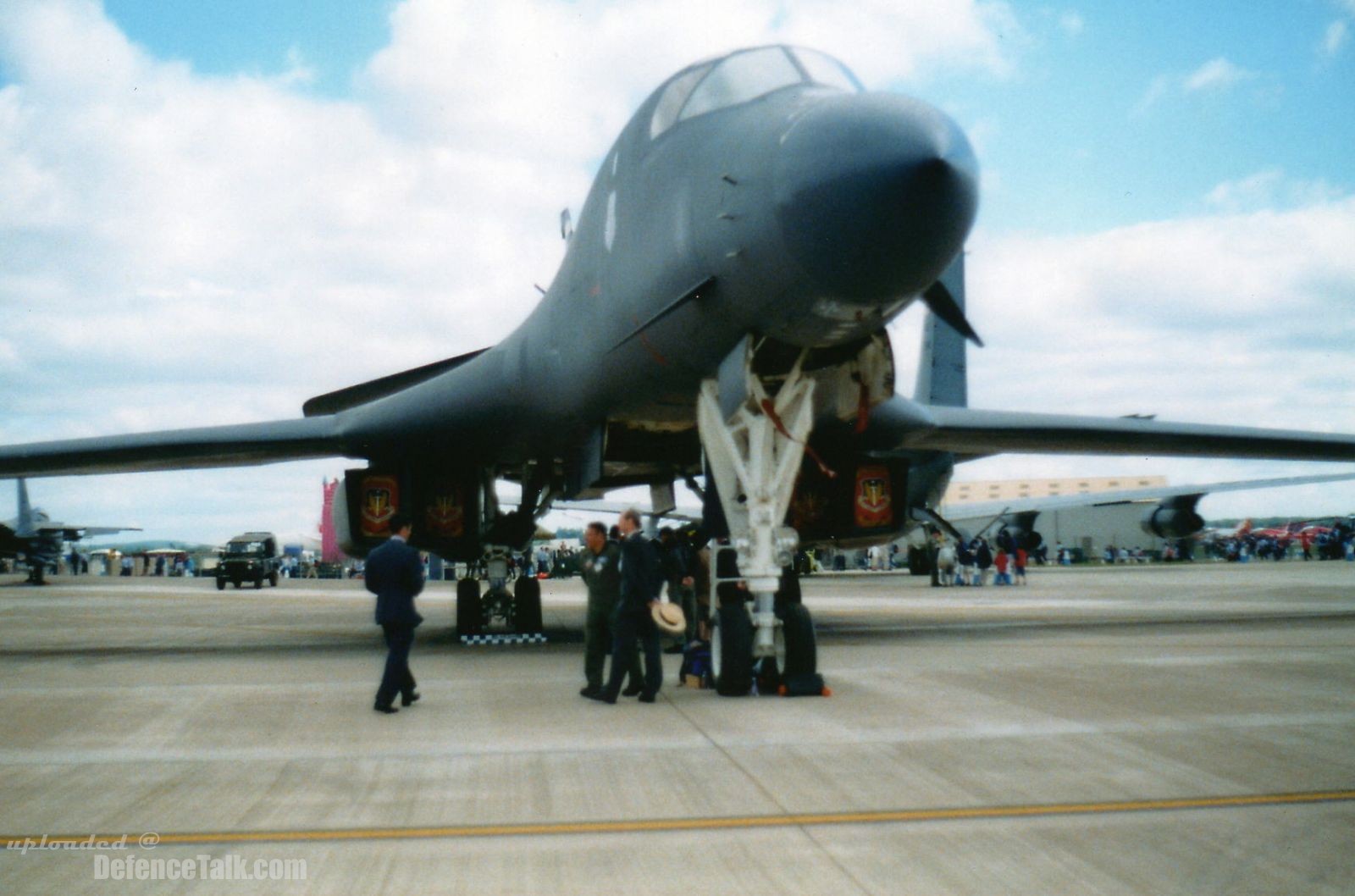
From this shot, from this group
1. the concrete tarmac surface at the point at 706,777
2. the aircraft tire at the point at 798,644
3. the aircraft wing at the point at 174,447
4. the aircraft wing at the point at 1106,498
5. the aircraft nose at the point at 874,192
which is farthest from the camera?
the aircraft wing at the point at 1106,498

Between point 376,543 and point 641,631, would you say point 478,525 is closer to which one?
point 376,543

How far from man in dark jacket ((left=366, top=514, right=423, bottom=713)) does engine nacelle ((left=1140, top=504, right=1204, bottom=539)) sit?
30.7 m

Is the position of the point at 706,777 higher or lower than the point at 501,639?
higher

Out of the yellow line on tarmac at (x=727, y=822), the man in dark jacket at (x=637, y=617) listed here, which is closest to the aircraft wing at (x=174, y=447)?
the man in dark jacket at (x=637, y=617)

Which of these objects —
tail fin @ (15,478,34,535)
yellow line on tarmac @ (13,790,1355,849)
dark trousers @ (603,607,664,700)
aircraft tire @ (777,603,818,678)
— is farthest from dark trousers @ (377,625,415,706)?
tail fin @ (15,478,34,535)

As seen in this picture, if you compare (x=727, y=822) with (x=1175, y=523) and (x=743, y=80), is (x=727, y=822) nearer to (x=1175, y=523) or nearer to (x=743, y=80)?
(x=743, y=80)

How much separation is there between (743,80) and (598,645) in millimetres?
3849

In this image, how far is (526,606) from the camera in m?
12.8

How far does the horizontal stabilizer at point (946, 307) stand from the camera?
690 cm

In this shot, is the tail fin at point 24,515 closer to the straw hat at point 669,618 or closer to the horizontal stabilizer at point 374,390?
the horizontal stabilizer at point 374,390

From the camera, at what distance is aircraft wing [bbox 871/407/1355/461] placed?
12711 mm

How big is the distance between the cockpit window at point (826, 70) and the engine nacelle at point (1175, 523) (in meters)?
29.6

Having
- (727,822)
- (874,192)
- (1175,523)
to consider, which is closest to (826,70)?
(874,192)

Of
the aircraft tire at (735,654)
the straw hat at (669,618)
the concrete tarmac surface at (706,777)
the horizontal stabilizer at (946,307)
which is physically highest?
the horizontal stabilizer at (946,307)
